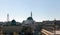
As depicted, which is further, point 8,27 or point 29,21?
point 29,21

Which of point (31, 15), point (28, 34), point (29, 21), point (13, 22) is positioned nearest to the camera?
point (28, 34)

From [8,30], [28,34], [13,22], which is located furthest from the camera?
[13,22]

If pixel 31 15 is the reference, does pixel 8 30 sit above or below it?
below

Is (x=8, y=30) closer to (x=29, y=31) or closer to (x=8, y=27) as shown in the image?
(x=8, y=27)

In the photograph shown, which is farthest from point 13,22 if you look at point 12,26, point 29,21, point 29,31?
point 29,31

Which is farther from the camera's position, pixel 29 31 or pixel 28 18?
pixel 28 18

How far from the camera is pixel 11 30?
40.0 metres

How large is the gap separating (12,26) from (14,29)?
1075mm

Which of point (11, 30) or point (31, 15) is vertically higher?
point (31, 15)

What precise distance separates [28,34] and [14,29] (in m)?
9.89

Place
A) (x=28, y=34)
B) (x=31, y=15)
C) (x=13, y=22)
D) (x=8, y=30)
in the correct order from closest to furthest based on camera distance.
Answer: (x=28, y=34), (x=8, y=30), (x=13, y=22), (x=31, y=15)

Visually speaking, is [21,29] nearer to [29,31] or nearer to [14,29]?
[14,29]

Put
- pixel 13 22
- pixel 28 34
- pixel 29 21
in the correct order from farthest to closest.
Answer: pixel 29 21 < pixel 13 22 < pixel 28 34

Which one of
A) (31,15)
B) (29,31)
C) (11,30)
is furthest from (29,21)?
(29,31)
